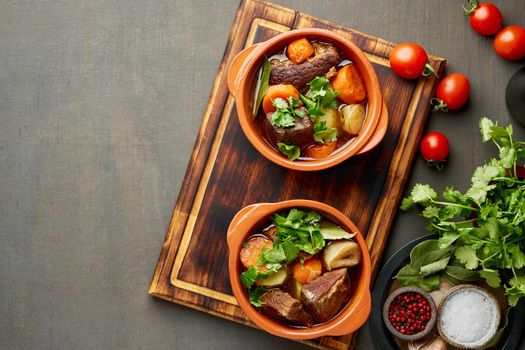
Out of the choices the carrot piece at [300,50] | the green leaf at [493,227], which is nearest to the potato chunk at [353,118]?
the carrot piece at [300,50]

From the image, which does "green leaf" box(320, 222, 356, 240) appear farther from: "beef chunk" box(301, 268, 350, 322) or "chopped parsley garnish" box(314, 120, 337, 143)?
"chopped parsley garnish" box(314, 120, 337, 143)

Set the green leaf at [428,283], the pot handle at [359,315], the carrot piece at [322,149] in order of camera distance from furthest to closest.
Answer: the green leaf at [428,283] < the carrot piece at [322,149] < the pot handle at [359,315]

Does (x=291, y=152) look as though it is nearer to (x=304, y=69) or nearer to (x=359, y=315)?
(x=304, y=69)

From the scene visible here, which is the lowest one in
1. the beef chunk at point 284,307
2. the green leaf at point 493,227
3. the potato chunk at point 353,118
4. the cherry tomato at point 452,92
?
the beef chunk at point 284,307

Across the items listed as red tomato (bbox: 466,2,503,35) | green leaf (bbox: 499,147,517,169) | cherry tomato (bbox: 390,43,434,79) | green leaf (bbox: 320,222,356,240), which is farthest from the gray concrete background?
green leaf (bbox: 320,222,356,240)

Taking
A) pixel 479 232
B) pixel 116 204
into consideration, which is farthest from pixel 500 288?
pixel 116 204

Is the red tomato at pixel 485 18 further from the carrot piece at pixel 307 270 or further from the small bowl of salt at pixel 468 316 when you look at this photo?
the carrot piece at pixel 307 270

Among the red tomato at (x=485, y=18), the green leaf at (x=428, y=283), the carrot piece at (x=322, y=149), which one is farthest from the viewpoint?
the red tomato at (x=485, y=18)

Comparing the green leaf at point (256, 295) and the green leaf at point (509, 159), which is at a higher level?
the green leaf at point (509, 159)
